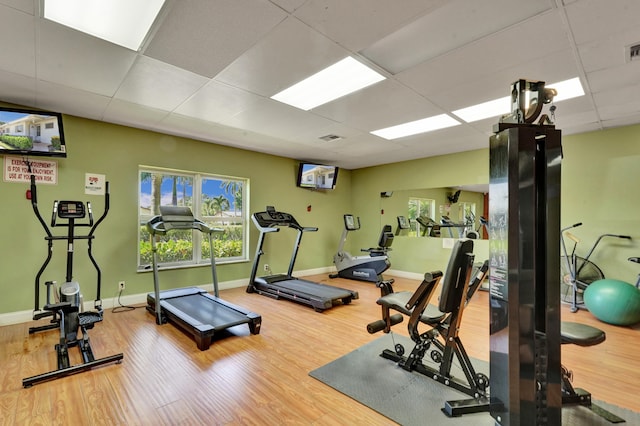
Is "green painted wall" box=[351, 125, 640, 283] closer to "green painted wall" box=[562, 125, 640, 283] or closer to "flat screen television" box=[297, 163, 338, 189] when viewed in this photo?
"green painted wall" box=[562, 125, 640, 283]

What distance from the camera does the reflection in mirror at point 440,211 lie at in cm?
545

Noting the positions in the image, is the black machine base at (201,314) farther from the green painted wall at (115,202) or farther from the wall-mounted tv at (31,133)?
the wall-mounted tv at (31,133)

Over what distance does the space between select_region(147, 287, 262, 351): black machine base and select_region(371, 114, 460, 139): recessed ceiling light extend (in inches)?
122

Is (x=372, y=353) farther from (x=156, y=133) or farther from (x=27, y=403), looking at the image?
(x=156, y=133)

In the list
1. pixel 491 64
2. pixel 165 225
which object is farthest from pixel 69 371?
pixel 491 64

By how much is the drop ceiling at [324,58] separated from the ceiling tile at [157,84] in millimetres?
14

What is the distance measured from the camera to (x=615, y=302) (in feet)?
11.2

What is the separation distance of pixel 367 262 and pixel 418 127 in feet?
9.47

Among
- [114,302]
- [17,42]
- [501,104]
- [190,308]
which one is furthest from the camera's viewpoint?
[114,302]

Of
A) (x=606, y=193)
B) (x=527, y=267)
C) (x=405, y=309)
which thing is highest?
(x=606, y=193)

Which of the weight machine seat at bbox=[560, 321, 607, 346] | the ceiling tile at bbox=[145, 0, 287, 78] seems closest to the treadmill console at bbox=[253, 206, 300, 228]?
the ceiling tile at bbox=[145, 0, 287, 78]

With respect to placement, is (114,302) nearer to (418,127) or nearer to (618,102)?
(418,127)

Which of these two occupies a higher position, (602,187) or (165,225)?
(602,187)

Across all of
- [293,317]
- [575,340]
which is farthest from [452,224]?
[575,340]
